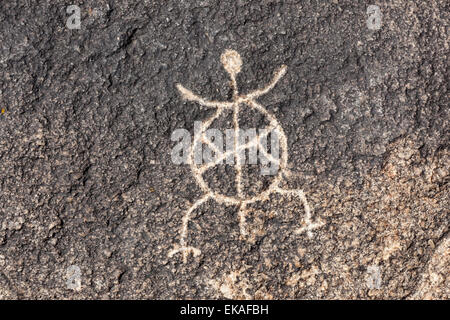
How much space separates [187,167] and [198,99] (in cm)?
17

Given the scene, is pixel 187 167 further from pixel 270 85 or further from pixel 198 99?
pixel 270 85

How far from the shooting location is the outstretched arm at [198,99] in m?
1.78

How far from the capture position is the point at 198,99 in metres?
1.78

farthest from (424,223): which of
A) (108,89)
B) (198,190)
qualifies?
(108,89)

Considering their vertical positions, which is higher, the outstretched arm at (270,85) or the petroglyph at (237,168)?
the outstretched arm at (270,85)

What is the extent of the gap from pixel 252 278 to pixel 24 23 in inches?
32.7

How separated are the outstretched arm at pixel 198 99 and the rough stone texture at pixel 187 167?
0.01 meters

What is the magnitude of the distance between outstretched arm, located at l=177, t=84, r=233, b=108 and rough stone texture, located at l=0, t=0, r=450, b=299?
0.01 meters

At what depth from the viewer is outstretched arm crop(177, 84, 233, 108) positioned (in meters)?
1.78

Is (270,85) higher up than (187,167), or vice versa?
(270,85)

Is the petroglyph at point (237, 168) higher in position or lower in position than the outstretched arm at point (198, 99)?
lower

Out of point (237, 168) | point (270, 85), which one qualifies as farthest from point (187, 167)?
point (270, 85)

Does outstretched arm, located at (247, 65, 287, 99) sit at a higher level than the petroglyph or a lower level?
higher

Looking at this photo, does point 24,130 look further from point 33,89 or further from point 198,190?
point 198,190
